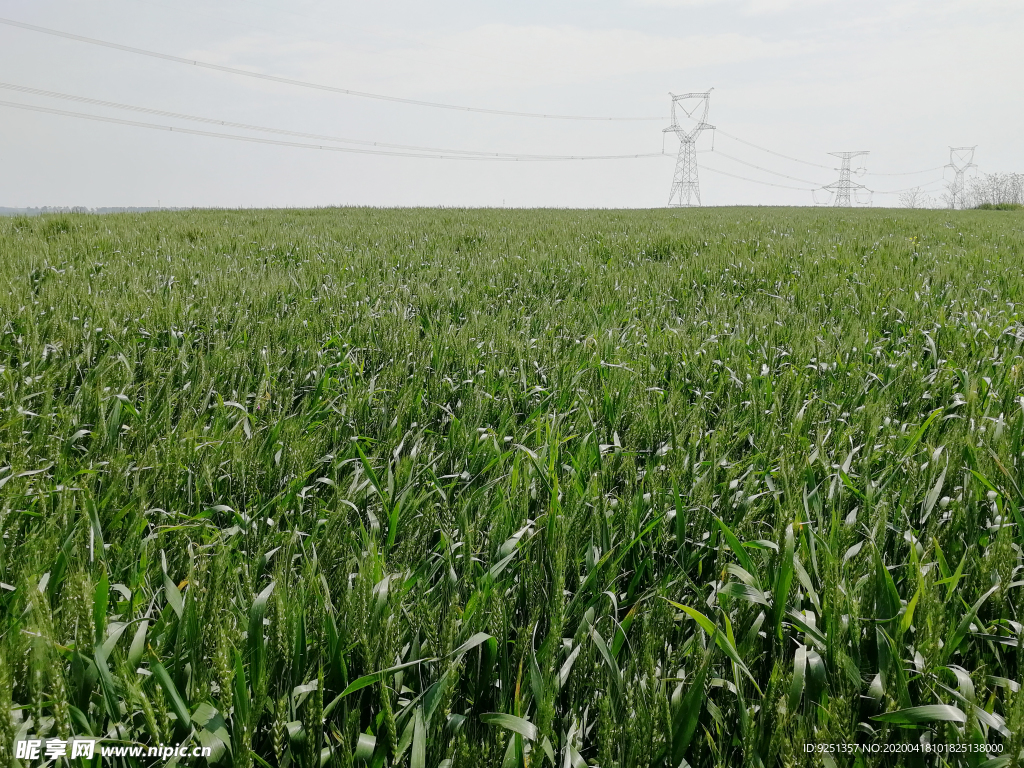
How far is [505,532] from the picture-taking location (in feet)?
6.09

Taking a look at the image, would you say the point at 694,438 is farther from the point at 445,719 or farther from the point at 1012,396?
the point at 1012,396

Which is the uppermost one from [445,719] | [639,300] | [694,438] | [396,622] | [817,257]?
[817,257]

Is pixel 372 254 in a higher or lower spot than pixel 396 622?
higher

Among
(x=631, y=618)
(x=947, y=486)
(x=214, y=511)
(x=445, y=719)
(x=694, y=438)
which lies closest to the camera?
(x=445, y=719)

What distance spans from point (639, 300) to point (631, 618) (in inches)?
170

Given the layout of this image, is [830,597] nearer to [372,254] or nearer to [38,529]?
[38,529]

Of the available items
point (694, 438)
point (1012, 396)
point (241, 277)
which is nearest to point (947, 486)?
point (694, 438)

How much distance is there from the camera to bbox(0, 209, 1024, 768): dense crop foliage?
1.22m

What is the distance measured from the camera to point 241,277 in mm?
5875

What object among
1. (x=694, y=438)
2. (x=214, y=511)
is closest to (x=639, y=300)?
A: (x=694, y=438)

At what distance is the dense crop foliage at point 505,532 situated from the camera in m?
1.22

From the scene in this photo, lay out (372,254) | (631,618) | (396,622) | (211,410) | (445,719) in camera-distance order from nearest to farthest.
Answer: (445,719) < (396,622) < (631,618) < (211,410) < (372,254)

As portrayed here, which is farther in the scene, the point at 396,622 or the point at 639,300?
the point at 639,300

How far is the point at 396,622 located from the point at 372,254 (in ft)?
23.4
